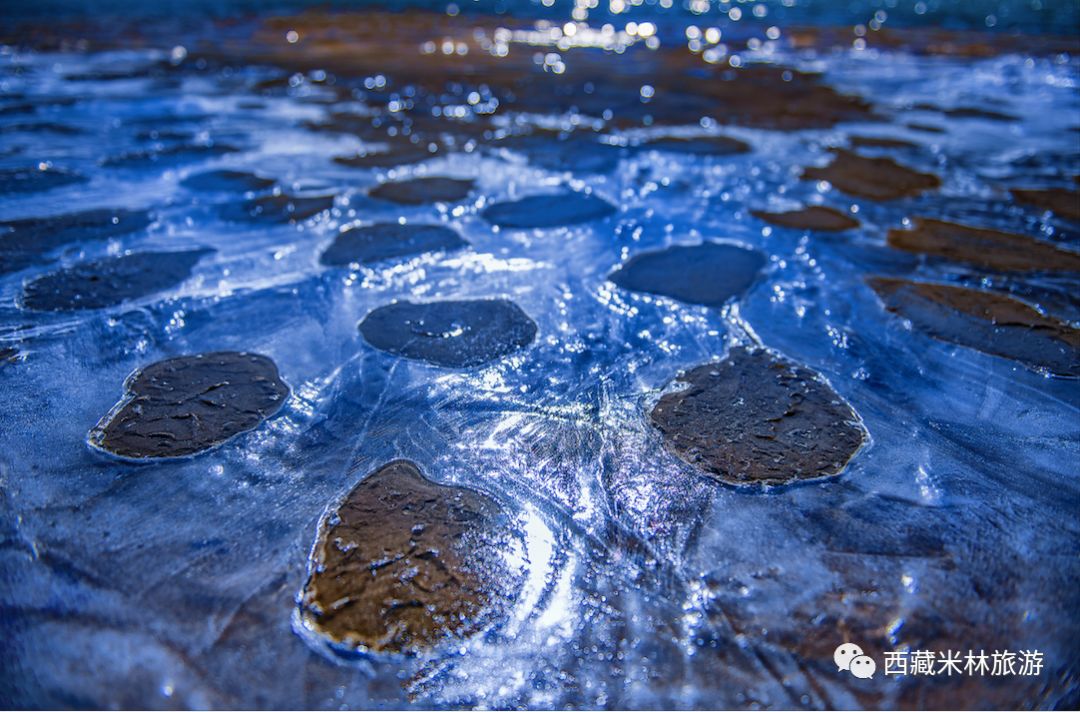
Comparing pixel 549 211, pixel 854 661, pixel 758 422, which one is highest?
pixel 549 211

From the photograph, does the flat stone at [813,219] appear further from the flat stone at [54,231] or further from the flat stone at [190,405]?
the flat stone at [54,231]

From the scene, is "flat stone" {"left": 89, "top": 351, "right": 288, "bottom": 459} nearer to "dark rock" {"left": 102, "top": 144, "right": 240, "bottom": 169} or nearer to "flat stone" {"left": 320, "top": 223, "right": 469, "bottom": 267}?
"flat stone" {"left": 320, "top": 223, "right": 469, "bottom": 267}

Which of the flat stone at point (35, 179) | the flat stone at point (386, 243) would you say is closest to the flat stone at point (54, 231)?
the flat stone at point (35, 179)

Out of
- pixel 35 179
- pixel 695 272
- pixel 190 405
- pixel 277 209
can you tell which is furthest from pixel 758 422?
pixel 35 179

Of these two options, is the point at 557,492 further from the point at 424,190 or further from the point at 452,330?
the point at 424,190

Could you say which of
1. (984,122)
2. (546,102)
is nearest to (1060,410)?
(984,122)

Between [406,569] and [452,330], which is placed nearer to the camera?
[406,569]

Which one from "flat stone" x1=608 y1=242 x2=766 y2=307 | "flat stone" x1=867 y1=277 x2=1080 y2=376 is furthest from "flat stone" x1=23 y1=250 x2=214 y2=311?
"flat stone" x1=867 y1=277 x2=1080 y2=376
